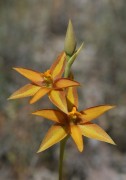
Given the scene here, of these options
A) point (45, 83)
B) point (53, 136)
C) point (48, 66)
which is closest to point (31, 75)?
point (45, 83)

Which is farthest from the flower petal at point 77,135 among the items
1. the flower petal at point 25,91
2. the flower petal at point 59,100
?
the flower petal at point 25,91

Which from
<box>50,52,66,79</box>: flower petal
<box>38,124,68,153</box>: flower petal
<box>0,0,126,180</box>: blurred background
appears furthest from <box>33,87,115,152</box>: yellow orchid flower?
<box>0,0,126,180</box>: blurred background

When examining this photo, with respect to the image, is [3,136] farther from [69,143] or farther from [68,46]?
[68,46]

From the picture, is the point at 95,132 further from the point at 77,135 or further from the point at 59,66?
the point at 59,66

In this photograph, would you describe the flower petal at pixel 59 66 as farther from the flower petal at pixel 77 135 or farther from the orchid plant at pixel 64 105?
the flower petal at pixel 77 135

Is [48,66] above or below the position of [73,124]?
below

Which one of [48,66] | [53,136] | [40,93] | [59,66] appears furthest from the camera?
[48,66]
